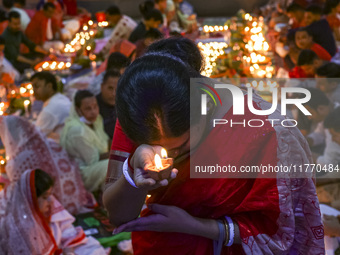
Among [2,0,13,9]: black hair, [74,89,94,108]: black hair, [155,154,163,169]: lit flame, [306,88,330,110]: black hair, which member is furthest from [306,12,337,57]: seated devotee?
[2,0,13,9]: black hair

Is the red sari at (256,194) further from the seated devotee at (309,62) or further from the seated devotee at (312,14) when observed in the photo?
the seated devotee at (312,14)

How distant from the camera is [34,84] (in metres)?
3.75

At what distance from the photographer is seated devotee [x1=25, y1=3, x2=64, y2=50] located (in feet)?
21.5

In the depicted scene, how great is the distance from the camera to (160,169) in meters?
0.89

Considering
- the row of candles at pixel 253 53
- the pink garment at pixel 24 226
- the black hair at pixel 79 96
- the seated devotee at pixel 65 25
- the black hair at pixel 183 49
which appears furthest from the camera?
the seated devotee at pixel 65 25

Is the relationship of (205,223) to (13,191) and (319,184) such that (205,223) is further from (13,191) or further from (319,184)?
(319,184)

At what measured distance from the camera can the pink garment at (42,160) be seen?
8.77ft

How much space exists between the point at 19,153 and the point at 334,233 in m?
1.95

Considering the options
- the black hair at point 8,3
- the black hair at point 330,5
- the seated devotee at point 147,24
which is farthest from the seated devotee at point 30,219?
the black hair at point 8,3

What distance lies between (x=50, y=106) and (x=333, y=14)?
13.7ft

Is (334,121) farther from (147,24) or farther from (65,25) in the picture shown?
(65,25)

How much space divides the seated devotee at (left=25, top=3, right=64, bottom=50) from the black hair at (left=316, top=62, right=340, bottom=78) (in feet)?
13.8

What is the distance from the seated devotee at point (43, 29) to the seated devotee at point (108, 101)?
3305 mm

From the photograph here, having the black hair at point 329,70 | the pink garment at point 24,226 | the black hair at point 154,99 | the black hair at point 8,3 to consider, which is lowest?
the pink garment at point 24,226
